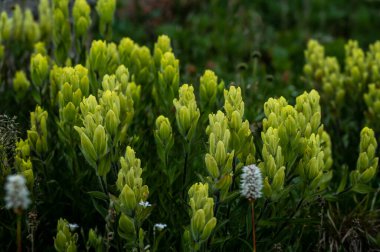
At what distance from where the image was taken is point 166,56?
295 cm

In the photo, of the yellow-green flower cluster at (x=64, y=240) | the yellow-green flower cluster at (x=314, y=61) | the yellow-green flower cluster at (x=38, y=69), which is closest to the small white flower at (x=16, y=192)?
the yellow-green flower cluster at (x=64, y=240)

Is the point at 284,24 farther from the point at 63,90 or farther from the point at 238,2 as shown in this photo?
the point at 63,90

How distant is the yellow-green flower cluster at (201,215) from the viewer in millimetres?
2203

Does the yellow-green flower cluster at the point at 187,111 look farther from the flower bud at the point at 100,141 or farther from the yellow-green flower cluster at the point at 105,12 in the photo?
the yellow-green flower cluster at the point at 105,12

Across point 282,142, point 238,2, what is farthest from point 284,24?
point 282,142

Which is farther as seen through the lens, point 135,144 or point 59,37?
point 59,37

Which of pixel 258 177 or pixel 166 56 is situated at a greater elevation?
pixel 166 56

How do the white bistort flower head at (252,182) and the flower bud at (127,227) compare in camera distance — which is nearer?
the white bistort flower head at (252,182)

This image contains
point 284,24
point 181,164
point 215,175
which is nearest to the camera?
point 215,175

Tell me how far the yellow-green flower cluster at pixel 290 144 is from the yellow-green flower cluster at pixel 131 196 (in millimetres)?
506

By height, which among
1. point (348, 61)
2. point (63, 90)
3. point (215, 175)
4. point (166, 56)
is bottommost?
point (215, 175)

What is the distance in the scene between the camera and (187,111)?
250cm

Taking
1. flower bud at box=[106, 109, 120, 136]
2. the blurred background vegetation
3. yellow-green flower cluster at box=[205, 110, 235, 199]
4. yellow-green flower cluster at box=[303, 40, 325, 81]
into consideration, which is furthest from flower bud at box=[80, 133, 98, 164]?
the blurred background vegetation

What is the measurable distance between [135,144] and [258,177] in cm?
95
